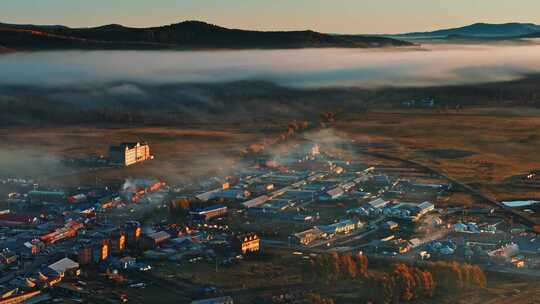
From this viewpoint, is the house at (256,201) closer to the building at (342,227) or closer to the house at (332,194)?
the house at (332,194)

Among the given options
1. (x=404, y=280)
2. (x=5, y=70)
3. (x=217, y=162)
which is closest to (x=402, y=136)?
(x=217, y=162)

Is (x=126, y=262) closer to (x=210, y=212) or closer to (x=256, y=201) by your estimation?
(x=210, y=212)

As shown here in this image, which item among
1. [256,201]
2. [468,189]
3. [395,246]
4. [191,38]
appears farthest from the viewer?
[191,38]

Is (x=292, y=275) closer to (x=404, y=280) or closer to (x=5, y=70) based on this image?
(x=404, y=280)

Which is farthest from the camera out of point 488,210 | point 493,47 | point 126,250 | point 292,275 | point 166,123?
point 493,47

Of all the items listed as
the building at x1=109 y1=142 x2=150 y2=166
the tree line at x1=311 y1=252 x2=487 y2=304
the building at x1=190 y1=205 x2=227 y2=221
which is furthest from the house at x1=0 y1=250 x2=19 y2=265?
the building at x1=109 y1=142 x2=150 y2=166

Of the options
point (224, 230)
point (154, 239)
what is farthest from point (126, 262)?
point (224, 230)
